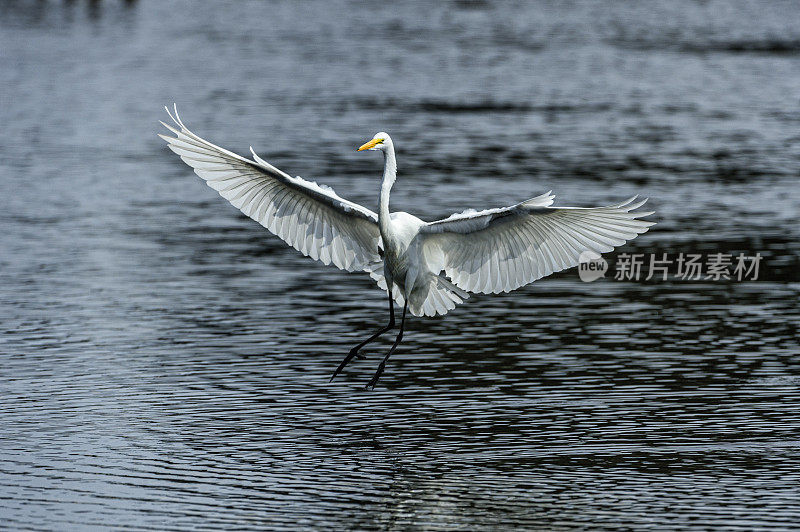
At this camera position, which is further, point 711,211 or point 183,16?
point 183,16

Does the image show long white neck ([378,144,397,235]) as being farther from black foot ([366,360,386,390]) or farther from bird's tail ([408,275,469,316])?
black foot ([366,360,386,390])

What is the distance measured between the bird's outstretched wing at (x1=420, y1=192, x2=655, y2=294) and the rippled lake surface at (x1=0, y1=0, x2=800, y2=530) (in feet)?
3.08

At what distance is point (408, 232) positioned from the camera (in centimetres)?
1114

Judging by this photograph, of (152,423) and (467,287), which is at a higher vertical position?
(467,287)

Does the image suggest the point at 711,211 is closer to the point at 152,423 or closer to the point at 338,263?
the point at 338,263

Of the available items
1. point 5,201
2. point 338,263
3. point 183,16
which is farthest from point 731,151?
point 183,16

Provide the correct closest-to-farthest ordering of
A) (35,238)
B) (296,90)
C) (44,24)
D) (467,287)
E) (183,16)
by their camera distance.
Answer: (467,287), (35,238), (296,90), (44,24), (183,16)

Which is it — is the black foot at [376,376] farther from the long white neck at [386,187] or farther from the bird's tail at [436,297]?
the long white neck at [386,187]

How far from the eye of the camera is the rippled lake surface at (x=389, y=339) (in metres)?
9.01

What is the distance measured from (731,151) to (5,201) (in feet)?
36.1

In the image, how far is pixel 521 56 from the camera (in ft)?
129

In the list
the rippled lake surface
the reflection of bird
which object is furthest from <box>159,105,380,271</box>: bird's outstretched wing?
the rippled lake surface

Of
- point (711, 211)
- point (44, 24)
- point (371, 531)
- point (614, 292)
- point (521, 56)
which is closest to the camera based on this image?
point (371, 531)

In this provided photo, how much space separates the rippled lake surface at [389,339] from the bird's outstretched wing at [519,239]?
3.08 feet
